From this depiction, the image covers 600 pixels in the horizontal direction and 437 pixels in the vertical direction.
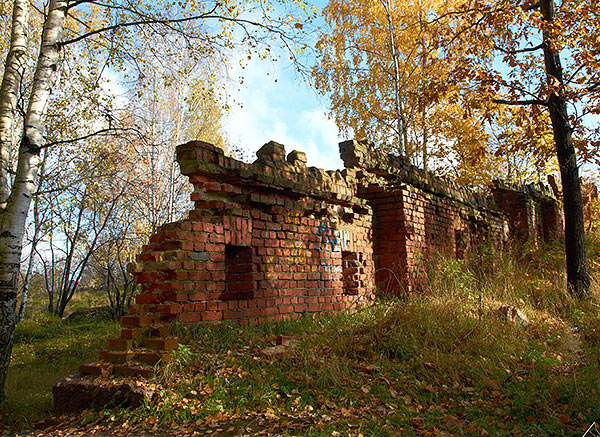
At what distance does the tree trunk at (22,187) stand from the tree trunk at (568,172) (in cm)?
814

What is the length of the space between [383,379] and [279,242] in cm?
220

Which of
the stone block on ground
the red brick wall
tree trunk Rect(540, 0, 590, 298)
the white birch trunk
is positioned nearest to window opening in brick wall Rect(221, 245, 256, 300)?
the red brick wall

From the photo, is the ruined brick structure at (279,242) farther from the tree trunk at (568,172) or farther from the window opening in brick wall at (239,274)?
the tree trunk at (568,172)

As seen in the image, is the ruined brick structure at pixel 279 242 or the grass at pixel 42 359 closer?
the ruined brick structure at pixel 279 242

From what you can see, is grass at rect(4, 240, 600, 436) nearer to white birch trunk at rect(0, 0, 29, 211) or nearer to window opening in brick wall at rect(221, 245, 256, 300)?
window opening in brick wall at rect(221, 245, 256, 300)

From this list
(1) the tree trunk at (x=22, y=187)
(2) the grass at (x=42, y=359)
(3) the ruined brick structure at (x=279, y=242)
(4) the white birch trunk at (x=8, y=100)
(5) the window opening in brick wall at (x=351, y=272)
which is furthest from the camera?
(5) the window opening in brick wall at (x=351, y=272)

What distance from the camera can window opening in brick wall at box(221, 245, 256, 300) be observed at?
4.98 meters

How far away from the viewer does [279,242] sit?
5426mm

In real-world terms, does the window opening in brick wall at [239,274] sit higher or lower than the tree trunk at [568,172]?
lower

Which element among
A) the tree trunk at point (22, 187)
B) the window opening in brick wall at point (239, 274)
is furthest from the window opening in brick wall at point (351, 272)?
the tree trunk at point (22, 187)

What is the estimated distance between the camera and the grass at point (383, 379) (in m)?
3.14

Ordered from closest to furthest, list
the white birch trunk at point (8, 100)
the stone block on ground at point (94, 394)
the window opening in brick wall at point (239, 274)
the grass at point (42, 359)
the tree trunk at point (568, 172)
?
the stone block on ground at point (94, 394), the grass at point (42, 359), the window opening in brick wall at point (239, 274), the white birch trunk at point (8, 100), the tree trunk at point (568, 172)

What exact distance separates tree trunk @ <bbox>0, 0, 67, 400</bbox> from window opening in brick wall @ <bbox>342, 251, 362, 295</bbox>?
173 inches

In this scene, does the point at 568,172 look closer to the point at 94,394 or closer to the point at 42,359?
the point at 94,394
